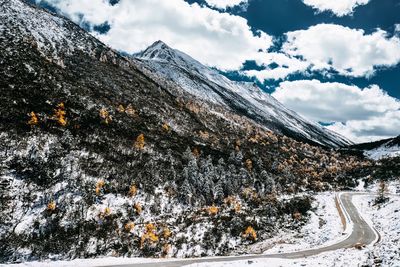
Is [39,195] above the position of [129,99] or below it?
below

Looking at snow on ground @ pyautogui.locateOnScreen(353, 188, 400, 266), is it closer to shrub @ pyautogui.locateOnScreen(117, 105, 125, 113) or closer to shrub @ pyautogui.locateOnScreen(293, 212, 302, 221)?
shrub @ pyautogui.locateOnScreen(293, 212, 302, 221)

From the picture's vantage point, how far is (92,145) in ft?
244

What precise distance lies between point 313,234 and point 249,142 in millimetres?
105291

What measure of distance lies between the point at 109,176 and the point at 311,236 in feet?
141

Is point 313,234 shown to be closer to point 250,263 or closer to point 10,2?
point 250,263

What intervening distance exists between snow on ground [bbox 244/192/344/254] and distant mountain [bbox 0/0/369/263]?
2669 millimetres

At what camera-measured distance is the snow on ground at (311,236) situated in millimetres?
41562

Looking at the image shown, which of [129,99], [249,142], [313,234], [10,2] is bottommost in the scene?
[313,234]

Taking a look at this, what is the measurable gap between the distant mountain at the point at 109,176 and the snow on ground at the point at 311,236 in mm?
2669

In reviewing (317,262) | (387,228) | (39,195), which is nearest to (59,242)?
(39,195)

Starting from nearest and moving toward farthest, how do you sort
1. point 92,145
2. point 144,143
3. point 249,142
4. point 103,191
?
point 103,191
point 92,145
point 144,143
point 249,142

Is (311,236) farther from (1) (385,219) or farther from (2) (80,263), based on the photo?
(2) (80,263)

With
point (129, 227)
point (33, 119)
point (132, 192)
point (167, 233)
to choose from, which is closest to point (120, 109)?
point (33, 119)

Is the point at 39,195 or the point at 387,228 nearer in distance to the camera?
the point at 387,228
